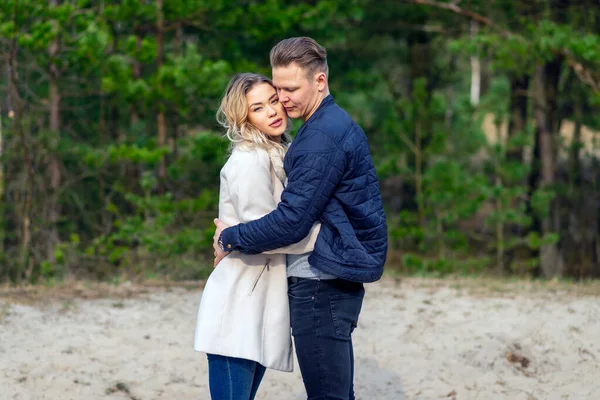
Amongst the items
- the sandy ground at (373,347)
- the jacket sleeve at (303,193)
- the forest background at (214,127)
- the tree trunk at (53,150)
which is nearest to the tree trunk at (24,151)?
the forest background at (214,127)

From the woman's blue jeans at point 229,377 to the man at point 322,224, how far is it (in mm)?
253

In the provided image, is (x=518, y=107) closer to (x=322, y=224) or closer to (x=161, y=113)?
(x=161, y=113)

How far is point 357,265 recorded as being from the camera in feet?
10.2

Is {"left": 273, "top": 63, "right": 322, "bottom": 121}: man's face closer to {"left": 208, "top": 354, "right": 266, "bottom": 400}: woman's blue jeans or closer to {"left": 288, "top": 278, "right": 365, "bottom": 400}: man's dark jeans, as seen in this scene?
{"left": 288, "top": 278, "right": 365, "bottom": 400}: man's dark jeans

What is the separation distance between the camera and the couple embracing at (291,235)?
308 centimetres

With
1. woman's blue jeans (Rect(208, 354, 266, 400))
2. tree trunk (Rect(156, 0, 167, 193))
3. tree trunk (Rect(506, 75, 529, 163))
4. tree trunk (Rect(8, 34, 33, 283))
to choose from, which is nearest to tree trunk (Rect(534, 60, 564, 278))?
tree trunk (Rect(506, 75, 529, 163))

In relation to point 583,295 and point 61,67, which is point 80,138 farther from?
point 583,295

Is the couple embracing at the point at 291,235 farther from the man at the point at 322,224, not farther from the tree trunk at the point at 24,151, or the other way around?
the tree trunk at the point at 24,151

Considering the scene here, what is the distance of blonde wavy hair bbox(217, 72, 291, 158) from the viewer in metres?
3.26

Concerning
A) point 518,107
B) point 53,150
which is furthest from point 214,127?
point 518,107

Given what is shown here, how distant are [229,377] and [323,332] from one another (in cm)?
44

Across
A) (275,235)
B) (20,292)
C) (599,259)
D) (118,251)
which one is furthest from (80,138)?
(275,235)

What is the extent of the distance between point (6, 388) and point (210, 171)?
7.89m

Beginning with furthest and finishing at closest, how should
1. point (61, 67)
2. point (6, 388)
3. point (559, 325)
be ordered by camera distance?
point (61, 67), point (559, 325), point (6, 388)
